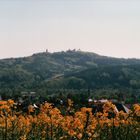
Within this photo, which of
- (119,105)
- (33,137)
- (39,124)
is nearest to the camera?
(33,137)

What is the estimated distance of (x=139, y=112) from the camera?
18.9m

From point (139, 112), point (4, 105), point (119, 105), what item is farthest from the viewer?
point (119, 105)

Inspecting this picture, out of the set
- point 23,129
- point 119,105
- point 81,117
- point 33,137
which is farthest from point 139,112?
point 119,105

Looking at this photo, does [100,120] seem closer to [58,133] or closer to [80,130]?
[58,133]

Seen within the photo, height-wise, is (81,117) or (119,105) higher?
(81,117)

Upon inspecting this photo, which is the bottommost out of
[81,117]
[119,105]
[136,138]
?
[119,105]

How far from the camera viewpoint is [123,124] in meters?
22.5

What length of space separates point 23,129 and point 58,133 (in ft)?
9.17

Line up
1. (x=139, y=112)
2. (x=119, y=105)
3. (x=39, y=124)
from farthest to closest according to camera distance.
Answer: (x=119, y=105) → (x=39, y=124) → (x=139, y=112)

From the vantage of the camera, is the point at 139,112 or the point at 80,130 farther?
the point at 139,112

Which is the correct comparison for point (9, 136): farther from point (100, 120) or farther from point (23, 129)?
point (100, 120)

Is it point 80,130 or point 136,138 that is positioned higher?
point 80,130

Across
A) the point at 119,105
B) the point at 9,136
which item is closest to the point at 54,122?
the point at 9,136

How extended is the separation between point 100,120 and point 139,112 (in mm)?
3452
